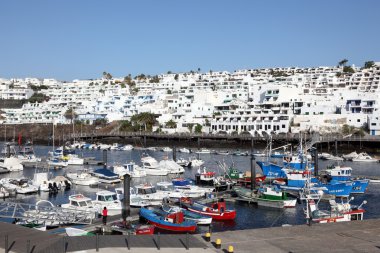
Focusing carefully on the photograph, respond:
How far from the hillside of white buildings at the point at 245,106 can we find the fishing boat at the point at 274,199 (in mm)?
48640

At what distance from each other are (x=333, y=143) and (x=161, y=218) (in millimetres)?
52160

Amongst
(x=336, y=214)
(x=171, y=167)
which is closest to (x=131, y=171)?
(x=171, y=167)

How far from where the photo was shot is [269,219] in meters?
27.8

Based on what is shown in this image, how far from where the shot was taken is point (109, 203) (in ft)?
92.4

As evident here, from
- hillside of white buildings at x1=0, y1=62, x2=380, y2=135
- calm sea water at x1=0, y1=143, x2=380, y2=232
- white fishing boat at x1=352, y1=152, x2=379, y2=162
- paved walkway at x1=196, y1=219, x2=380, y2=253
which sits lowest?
calm sea water at x1=0, y1=143, x2=380, y2=232

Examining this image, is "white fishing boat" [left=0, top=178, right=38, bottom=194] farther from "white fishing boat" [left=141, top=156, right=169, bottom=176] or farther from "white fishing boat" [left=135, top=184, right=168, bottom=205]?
"white fishing boat" [left=141, top=156, right=169, bottom=176]

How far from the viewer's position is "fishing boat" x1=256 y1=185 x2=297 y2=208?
98.9 feet

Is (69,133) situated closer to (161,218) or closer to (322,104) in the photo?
(322,104)

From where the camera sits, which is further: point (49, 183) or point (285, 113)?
point (285, 113)

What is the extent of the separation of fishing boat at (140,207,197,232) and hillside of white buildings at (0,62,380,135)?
57226mm

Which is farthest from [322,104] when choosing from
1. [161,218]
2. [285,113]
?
[161,218]

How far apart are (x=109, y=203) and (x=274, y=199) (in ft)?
31.3

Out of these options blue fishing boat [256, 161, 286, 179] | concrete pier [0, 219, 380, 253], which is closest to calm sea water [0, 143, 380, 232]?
blue fishing boat [256, 161, 286, 179]

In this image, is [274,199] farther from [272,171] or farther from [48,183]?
[48,183]
